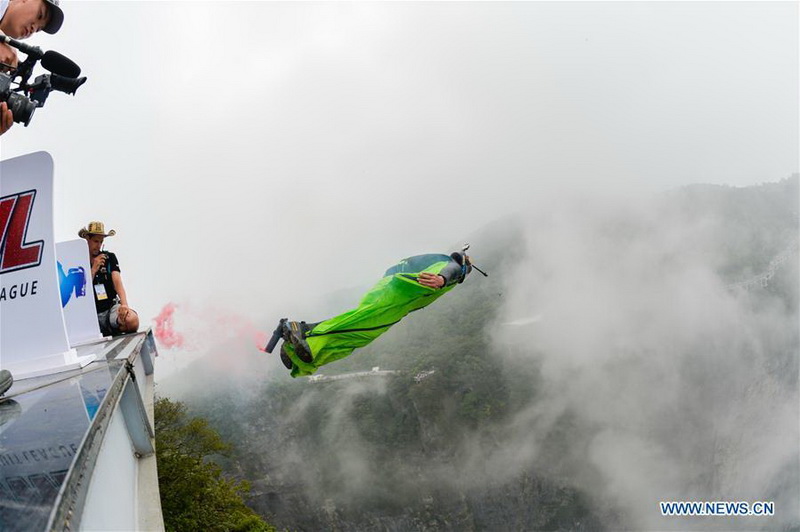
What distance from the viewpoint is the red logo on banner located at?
4.86 metres

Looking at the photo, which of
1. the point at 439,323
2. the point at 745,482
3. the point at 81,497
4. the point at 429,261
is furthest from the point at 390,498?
the point at 81,497

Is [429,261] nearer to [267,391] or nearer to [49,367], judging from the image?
[49,367]

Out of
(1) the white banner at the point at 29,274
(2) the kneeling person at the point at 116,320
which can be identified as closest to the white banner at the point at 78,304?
(2) the kneeling person at the point at 116,320

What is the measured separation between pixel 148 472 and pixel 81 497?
Result: 269 centimetres

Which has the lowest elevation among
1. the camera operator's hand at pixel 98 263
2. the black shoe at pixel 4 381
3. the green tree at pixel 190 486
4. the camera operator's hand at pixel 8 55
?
the green tree at pixel 190 486

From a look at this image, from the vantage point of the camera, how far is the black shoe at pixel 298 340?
8.07 metres

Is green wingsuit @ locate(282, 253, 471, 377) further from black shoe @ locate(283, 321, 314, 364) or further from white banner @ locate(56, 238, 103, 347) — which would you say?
white banner @ locate(56, 238, 103, 347)

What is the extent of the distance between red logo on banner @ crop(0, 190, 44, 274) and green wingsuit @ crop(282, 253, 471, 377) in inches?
154

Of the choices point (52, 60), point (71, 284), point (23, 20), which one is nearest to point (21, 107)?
point (52, 60)

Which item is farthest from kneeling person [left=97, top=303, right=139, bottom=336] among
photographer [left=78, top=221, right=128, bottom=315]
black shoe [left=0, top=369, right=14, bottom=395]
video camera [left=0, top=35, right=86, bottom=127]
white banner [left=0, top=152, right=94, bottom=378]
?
black shoe [left=0, top=369, right=14, bottom=395]

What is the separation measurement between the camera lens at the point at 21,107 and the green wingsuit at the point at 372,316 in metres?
4.87

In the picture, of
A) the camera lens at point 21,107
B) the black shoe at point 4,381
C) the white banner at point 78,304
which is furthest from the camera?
the white banner at point 78,304

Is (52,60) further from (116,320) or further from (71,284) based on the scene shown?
(116,320)

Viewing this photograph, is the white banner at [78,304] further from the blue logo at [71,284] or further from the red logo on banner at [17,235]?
the red logo on banner at [17,235]
